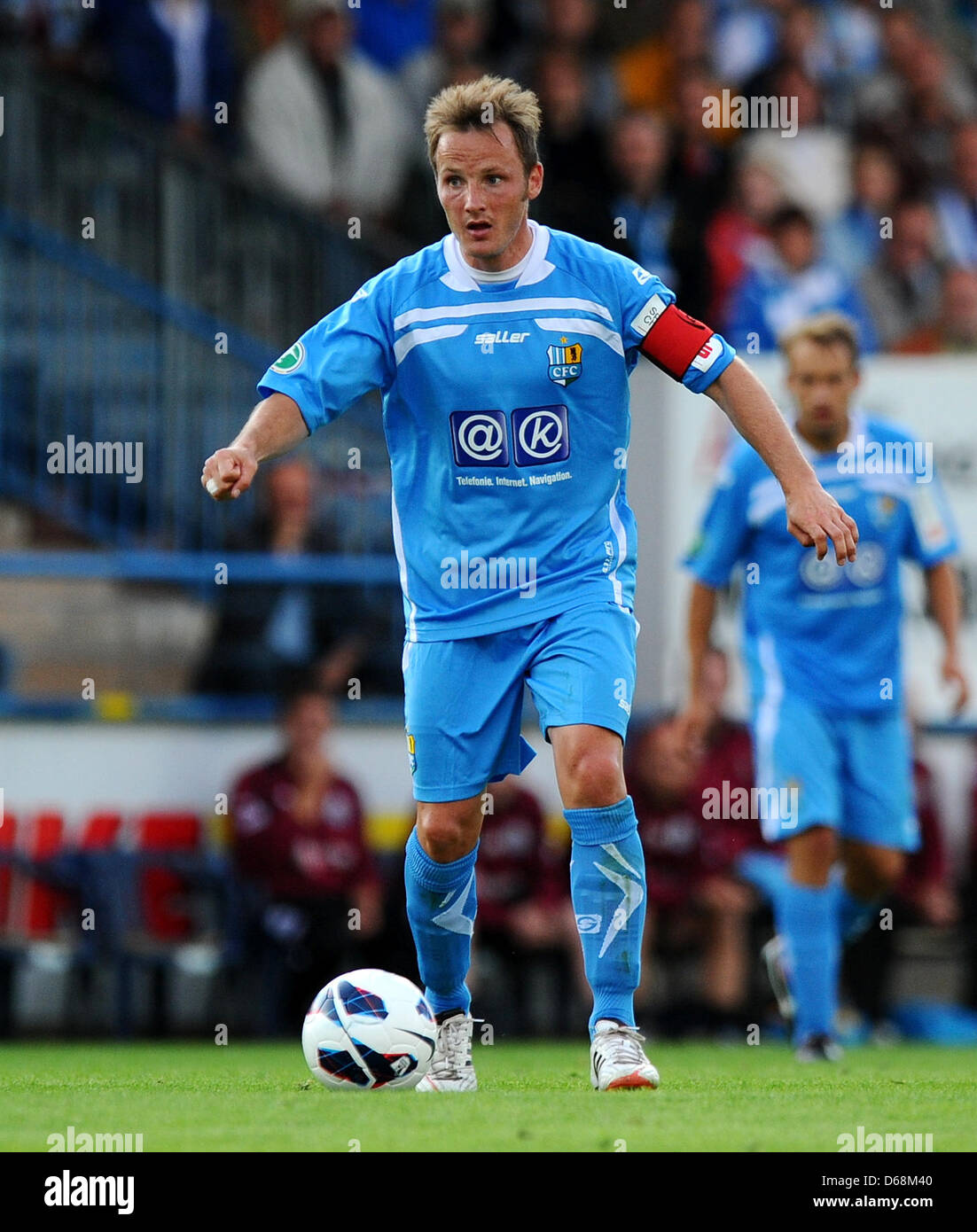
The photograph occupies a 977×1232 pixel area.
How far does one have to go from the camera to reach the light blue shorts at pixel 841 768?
8648 mm

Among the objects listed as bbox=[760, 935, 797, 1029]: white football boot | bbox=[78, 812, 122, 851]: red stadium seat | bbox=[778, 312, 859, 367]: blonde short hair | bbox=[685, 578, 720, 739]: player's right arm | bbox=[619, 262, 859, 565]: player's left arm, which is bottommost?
bbox=[760, 935, 797, 1029]: white football boot

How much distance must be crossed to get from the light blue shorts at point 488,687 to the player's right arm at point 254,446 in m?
0.74

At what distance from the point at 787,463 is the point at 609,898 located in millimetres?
1283

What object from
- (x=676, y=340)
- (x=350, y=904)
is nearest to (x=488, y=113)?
(x=676, y=340)

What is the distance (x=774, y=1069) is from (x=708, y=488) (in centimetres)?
531

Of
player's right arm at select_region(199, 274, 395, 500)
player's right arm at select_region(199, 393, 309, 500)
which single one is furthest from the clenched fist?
player's right arm at select_region(199, 274, 395, 500)

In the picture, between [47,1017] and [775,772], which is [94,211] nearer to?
[47,1017]

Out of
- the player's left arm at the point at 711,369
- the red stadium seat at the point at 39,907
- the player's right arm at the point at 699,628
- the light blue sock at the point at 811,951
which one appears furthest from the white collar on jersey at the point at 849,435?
the red stadium seat at the point at 39,907

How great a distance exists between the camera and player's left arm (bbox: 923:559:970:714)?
9109mm

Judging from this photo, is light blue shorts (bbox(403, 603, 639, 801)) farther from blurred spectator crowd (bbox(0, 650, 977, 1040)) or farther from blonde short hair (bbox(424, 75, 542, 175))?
blurred spectator crowd (bbox(0, 650, 977, 1040))

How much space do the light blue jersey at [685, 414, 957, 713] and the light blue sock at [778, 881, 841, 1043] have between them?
2.58 feet

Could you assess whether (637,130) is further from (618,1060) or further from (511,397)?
(618,1060)

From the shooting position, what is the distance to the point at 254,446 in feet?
19.0

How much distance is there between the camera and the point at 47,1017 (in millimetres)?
11516
